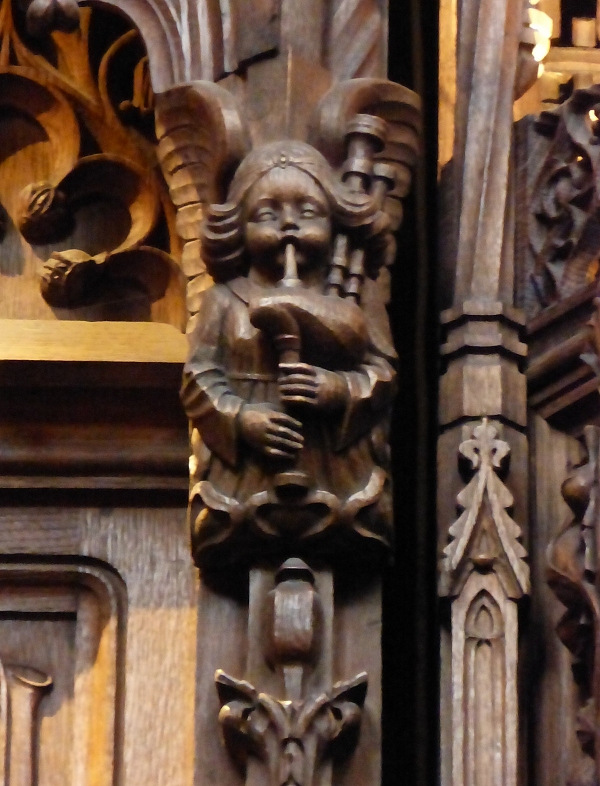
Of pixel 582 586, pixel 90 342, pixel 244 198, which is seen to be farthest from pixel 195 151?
pixel 582 586

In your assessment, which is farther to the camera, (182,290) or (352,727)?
(182,290)

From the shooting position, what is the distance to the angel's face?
1249 millimetres

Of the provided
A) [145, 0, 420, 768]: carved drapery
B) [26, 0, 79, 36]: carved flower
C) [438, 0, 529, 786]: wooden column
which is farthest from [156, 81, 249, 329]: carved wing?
[438, 0, 529, 786]: wooden column

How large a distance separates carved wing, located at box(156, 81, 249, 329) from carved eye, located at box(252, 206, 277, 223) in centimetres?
6

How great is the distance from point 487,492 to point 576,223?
0.25 m

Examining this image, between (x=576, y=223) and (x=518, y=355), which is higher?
(x=576, y=223)

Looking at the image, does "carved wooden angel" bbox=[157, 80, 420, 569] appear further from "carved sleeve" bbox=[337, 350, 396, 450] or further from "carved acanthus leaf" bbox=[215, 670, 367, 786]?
"carved acanthus leaf" bbox=[215, 670, 367, 786]

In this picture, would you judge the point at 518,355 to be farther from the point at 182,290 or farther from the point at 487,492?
the point at 182,290

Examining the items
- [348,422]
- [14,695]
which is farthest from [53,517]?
[348,422]

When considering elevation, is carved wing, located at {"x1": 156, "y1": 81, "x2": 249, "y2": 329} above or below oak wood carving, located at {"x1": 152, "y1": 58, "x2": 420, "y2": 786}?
above

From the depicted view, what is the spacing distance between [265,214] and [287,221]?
0.07ft

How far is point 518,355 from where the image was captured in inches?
52.6

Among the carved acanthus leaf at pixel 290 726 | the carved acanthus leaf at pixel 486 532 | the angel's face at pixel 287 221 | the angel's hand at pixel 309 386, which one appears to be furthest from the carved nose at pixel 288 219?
the carved acanthus leaf at pixel 290 726

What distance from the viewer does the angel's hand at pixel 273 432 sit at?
1.21 metres
